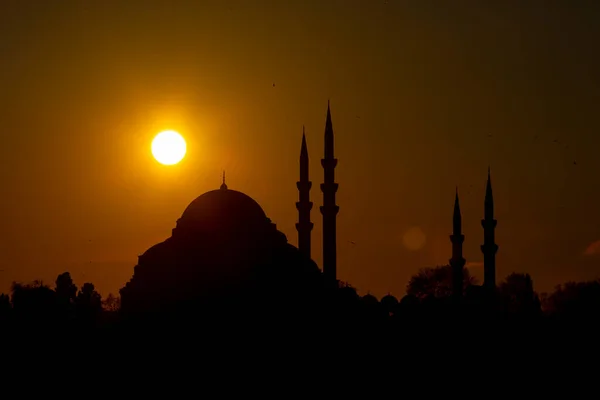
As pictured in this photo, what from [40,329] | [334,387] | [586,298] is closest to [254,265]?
[334,387]

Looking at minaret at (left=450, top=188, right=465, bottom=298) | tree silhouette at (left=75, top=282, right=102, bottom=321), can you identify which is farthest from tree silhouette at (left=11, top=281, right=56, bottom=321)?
minaret at (left=450, top=188, right=465, bottom=298)

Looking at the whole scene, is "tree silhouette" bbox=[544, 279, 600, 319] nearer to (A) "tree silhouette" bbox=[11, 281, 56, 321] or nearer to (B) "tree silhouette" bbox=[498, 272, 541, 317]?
(B) "tree silhouette" bbox=[498, 272, 541, 317]

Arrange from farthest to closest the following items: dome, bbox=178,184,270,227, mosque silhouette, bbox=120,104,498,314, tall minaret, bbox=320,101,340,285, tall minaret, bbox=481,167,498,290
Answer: tall minaret, bbox=481,167,498,290, tall minaret, bbox=320,101,340,285, dome, bbox=178,184,270,227, mosque silhouette, bbox=120,104,498,314

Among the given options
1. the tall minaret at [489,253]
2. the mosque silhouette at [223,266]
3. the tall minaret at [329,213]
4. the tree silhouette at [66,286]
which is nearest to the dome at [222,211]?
the mosque silhouette at [223,266]

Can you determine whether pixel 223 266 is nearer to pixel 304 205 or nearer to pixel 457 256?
pixel 304 205

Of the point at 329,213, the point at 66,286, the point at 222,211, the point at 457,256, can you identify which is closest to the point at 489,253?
the point at 457,256

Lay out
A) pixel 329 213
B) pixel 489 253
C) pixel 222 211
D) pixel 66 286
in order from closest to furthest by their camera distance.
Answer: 1. pixel 222 211
2. pixel 329 213
3. pixel 489 253
4. pixel 66 286

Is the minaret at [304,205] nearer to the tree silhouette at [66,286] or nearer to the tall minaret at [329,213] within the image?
the tall minaret at [329,213]

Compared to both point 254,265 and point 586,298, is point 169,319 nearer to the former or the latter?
point 254,265
